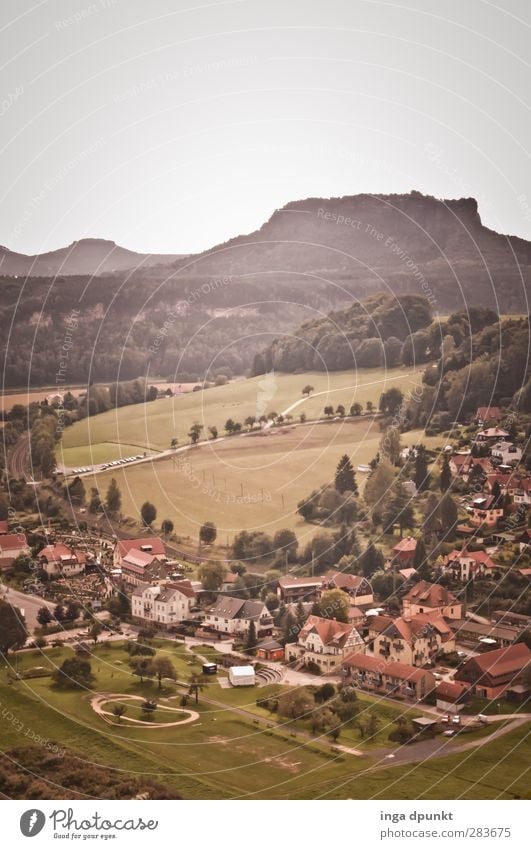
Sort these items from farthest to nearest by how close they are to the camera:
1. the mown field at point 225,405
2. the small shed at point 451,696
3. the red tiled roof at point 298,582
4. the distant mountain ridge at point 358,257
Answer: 1. the distant mountain ridge at point 358,257
2. the mown field at point 225,405
3. the red tiled roof at point 298,582
4. the small shed at point 451,696

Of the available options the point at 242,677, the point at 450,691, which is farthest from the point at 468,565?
the point at 242,677

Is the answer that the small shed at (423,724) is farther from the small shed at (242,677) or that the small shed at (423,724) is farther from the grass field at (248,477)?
the grass field at (248,477)

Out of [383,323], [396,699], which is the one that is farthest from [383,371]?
[396,699]

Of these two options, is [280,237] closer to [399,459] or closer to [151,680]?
[399,459]

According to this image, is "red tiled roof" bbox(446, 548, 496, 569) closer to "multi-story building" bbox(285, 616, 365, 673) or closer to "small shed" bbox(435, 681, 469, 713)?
"multi-story building" bbox(285, 616, 365, 673)

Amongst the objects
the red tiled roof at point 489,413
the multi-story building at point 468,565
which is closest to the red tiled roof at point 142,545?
the multi-story building at point 468,565

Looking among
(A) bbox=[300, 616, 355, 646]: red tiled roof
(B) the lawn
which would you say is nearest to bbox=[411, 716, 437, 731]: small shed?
(A) bbox=[300, 616, 355, 646]: red tiled roof

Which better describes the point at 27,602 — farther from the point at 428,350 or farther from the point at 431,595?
the point at 428,350
